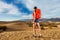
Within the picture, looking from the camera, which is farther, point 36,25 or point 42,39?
point 36,25

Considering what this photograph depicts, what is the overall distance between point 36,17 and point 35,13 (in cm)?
29

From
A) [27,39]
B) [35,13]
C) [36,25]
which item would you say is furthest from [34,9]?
[27,39]

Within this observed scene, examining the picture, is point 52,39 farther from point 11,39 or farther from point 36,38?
point 11,39

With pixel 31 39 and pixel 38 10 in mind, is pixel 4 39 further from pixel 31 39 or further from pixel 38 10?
pixel 38 10

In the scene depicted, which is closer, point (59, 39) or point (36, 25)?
point (59, 39)

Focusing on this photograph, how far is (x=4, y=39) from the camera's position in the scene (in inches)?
591

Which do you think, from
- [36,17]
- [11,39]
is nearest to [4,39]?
[11,39]

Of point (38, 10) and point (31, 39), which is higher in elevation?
point (38, 10)

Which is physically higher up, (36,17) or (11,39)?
(36,17)

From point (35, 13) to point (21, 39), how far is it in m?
2.08

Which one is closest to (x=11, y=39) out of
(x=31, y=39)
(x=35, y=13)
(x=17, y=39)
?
(x=17, y=39)

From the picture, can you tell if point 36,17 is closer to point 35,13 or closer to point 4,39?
point 35,13

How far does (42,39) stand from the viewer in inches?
561

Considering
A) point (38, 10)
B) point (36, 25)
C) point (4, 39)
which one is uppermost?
point (38, 10)
